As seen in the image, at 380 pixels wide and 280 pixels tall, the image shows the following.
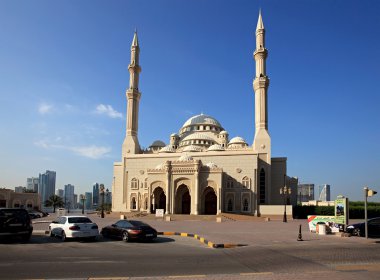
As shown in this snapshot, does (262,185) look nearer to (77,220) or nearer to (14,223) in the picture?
(77,220)

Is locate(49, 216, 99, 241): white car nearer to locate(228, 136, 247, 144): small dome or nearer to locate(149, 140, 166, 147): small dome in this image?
locate(228, 136, 247, 144): small dome

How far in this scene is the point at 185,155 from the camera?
56031 millimetres

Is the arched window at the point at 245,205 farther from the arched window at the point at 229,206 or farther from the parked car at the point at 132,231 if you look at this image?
the parked car at the point at 132,231

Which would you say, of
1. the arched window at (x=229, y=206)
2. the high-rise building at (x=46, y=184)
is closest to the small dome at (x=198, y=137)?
the arched window at (x=229, y=206)

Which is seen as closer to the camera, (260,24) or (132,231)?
(132,231)

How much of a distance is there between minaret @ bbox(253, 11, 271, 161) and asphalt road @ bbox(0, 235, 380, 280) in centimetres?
3993

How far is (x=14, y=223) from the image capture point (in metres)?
16.0

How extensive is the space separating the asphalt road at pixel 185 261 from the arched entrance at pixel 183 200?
38205mm

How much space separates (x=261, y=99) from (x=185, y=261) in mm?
46926

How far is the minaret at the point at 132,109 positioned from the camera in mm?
62562

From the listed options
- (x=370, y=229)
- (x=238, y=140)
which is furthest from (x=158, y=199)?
(x=370, y=229)

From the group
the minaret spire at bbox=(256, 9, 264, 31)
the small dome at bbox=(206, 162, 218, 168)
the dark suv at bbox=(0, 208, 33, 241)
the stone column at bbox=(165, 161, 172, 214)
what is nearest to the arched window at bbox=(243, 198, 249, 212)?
the small dome at bbox=(206, 162, 218, 168)

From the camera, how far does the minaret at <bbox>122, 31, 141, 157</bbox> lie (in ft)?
205

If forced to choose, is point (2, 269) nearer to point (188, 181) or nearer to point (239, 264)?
point (239, 264)
